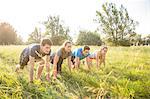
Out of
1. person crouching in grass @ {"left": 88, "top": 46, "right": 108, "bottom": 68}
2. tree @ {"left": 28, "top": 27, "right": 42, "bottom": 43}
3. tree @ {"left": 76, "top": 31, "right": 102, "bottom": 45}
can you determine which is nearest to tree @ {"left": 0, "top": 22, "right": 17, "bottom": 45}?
tree @ {"left": 28, "top": 27, "right": 42, "bottom": 43}

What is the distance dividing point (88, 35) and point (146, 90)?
51267 mm

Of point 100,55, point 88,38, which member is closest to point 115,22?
point 88,38

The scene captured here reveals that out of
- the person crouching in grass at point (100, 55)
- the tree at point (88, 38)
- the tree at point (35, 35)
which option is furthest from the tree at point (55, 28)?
the person crouching in grass at point (100, 55)

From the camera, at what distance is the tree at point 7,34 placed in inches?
2083

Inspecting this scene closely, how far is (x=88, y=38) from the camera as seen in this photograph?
5719cm

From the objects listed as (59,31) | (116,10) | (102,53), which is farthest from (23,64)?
(59,31)

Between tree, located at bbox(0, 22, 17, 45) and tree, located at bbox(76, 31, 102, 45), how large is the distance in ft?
37.4

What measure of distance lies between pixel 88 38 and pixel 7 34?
14.5m

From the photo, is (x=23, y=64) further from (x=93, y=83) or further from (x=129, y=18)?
(x=129, y=18)

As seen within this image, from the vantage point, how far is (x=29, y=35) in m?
67.3

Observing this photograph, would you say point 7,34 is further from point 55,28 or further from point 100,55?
point 100,55

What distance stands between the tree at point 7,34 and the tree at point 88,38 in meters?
11.4

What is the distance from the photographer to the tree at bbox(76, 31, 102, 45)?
55.9 metres

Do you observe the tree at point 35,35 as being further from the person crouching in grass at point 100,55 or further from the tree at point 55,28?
the person crouching in grass at point 100,55
